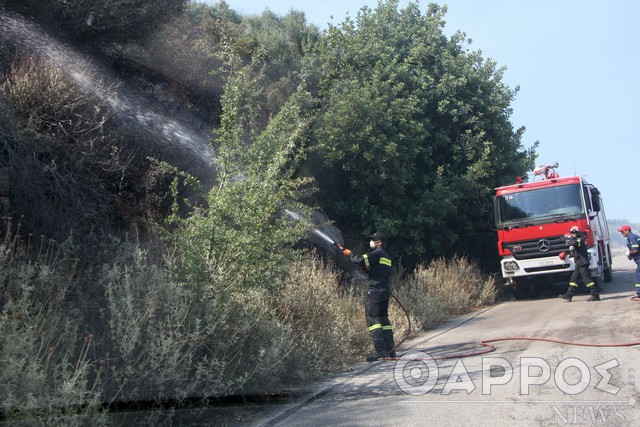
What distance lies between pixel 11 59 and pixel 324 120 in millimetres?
8269

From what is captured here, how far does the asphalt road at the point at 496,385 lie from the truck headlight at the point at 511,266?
223 inches

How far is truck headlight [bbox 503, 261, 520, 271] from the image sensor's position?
55.7ft

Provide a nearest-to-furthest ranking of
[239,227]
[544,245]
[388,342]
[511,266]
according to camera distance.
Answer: [239,227] → [388,342] → [544,245] → [511,266]

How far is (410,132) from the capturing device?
690 inches

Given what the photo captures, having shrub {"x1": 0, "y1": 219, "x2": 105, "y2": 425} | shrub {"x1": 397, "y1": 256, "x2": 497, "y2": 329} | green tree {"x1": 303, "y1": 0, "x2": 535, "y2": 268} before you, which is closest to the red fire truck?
shrub {"x1": 397, "y1": 256, "x2": 497, "y2": 329}

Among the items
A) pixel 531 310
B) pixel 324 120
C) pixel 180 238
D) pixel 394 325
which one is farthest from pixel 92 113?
pixel 531 310

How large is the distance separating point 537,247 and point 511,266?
0.86 m

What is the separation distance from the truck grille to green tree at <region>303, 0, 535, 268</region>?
7.18 feet

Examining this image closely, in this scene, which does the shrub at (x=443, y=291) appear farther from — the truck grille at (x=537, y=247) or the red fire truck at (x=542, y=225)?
the truck grille at (x=537, y=247)

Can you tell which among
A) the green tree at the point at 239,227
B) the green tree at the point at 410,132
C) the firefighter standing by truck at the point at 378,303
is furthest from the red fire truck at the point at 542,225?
the green tree at the point at 239,227

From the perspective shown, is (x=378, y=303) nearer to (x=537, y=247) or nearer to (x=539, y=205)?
(x=537, y=247)

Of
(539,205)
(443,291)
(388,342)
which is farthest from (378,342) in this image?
(539,205)

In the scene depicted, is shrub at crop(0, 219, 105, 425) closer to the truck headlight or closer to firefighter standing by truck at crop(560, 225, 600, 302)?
firefighter standing by truck at crop(560, 225, 600, 302)

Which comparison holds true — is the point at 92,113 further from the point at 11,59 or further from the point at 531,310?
the point at 531,310
